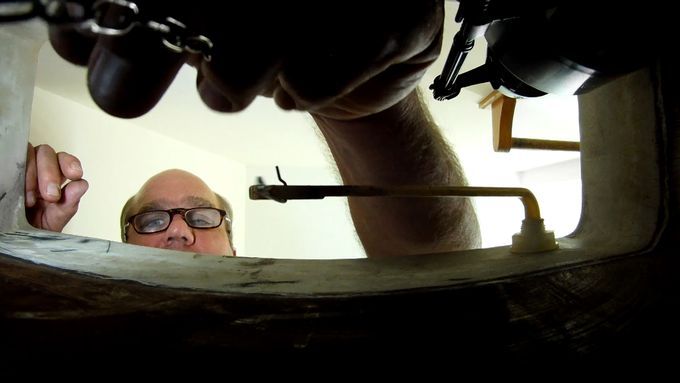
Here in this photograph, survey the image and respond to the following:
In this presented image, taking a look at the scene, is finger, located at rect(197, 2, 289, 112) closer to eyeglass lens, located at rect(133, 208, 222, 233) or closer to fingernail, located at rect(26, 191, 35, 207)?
fingernail, located at rect(26, 191, 35, 207)

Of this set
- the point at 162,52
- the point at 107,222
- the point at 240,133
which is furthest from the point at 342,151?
the point at 240,133

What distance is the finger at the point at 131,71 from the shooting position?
0.20m

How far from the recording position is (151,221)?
1.09m

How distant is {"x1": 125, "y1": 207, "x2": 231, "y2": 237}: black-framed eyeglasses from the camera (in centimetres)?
107

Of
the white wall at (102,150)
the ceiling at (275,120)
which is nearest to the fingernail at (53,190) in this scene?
the ceiling at (275,120)

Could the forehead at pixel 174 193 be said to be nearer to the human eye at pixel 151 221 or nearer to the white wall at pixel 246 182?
the human eye at pixel 151 221

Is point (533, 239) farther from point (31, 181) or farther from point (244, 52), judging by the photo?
point (31, 181)

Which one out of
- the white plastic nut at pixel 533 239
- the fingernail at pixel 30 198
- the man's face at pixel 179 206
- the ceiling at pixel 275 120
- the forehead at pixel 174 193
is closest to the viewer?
the white plastic nut at pixel 533 239

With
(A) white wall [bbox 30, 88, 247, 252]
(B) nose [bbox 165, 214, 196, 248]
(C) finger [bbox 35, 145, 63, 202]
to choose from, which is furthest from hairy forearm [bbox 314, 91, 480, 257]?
(A) white wall [bbox 30, 88, 247, 252]

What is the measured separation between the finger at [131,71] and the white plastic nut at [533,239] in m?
0.31

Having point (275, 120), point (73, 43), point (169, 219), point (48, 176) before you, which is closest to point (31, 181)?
point (48, 176)

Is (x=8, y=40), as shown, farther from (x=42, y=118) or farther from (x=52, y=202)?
(x=42, y=118)

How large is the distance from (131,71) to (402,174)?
496 mm

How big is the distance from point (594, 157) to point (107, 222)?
5.46 ft
